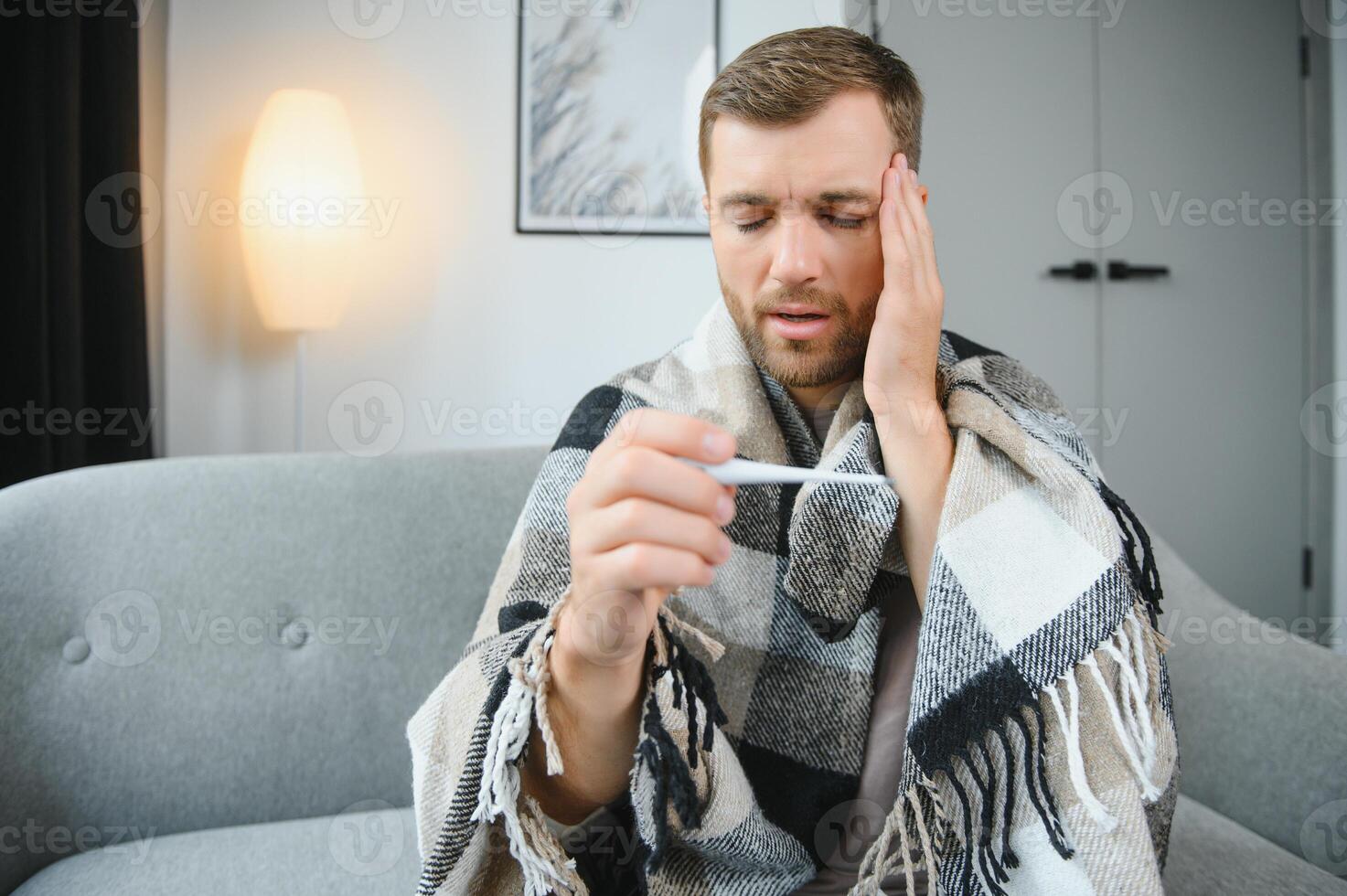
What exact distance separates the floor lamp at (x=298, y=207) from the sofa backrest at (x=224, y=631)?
2.98ft

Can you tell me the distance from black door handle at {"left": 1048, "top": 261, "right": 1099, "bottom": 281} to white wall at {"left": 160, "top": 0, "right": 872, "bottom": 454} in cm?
110

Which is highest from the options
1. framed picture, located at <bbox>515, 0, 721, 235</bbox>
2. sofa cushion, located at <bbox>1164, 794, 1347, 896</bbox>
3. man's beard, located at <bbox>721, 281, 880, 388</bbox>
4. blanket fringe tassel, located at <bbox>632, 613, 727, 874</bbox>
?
framed picture, located at <bbox>515, 0, 721, 235</bbox>

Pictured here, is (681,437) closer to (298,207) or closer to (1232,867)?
(1232,867)

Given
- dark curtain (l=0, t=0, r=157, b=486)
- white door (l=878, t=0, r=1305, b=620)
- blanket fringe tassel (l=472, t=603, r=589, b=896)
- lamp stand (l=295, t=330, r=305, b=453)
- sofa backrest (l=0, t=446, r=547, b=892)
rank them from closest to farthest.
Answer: blanket fringe tassel (l=472, t=603, r=589, b=896) < sofa backrest (l=0, t=446, r=547, b=892) < dark curtain (l=0, t=0, r=157, b=486) < lamp stand (l=295, t=330, r=305, b=453) < white door (l=878, t=0, r=1305, b=620)

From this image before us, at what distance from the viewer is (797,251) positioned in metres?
0.99

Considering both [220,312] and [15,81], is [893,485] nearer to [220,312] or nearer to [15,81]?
[15,81]

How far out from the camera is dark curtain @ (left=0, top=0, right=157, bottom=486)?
1.75 meters

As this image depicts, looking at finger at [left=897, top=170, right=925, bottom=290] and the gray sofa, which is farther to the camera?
the gray sofa

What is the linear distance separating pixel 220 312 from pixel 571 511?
6.89 feet

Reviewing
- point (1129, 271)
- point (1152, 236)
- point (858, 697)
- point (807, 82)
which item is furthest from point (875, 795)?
point (1152, 236)

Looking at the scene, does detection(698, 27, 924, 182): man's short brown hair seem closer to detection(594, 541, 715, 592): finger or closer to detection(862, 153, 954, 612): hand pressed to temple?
detection(862, 153, 954, 612): hand pressed to temple

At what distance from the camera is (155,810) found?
1267mm

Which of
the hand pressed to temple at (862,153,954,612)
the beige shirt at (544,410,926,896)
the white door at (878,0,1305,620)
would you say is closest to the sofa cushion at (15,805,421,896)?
the beige shirt at (544,410,926,896)

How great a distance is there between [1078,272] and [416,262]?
2047mm
